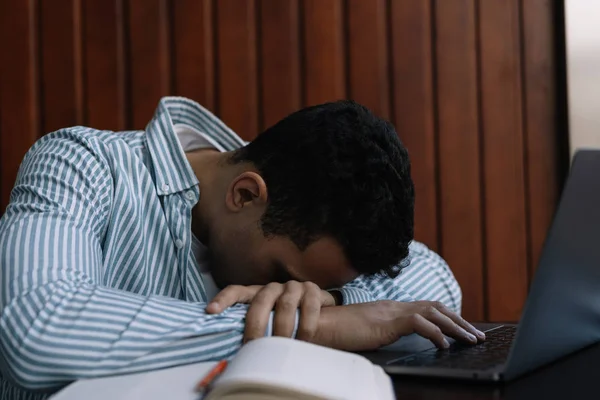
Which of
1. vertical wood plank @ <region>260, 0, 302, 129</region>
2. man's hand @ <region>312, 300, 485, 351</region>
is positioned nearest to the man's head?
man's hand @ <region>312, 300, 485, 351</region>

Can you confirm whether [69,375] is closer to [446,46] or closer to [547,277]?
[547,277]

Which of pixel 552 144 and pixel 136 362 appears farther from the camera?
pixel 552 144

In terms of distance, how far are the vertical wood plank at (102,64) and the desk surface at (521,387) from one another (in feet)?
3.92

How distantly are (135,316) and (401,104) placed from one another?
1068 millimetres

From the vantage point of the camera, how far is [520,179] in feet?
5.35

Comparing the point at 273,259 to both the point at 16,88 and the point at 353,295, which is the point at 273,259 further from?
the point at 16,88

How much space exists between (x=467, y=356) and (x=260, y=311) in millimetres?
210

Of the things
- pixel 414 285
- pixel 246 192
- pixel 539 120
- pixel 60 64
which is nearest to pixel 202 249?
pixel 246 192

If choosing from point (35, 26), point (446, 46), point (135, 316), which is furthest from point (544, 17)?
point (135, 316)

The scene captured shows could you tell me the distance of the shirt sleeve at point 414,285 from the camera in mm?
1063

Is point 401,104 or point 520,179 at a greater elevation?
point 401,104

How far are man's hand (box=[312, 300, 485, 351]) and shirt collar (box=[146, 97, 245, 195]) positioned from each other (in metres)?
0.39

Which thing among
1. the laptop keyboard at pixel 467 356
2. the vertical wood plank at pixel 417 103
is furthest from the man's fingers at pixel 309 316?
the vertical wood plank at pixel 417 103

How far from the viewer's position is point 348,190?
923 mm
